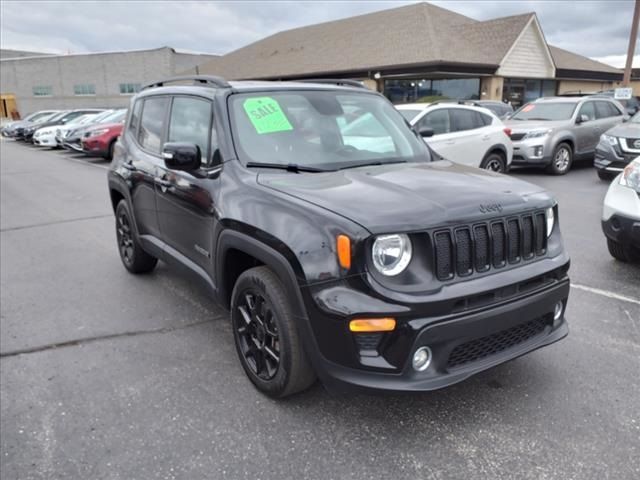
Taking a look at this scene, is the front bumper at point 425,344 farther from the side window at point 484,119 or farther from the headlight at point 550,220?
the side window at point 484,119

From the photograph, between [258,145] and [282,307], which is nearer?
[282,307]

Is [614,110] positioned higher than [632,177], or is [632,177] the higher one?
[614,110]

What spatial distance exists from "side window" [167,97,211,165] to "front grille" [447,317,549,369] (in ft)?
6.85

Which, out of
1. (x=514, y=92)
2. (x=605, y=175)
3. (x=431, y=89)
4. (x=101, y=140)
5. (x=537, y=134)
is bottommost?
(x=605, y=175)

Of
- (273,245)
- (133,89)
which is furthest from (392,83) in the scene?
(133,89)

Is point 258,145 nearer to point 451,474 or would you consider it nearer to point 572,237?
point 451,474

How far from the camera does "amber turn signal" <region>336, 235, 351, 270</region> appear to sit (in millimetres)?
2402

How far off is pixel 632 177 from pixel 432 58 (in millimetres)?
20827

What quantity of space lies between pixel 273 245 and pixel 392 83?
87.8 ft

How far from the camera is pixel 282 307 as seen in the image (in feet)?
8.96

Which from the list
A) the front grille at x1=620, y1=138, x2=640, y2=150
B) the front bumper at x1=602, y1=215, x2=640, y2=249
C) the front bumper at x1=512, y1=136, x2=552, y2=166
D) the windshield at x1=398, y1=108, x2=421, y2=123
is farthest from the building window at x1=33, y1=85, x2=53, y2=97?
the front bumper at x1=602, y1=215, x2=640, y2=249

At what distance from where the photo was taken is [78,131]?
57.3ft

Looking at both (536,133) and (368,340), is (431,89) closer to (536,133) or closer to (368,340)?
(536,133)

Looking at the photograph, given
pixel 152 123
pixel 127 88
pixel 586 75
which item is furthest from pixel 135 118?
pixel 127 88
